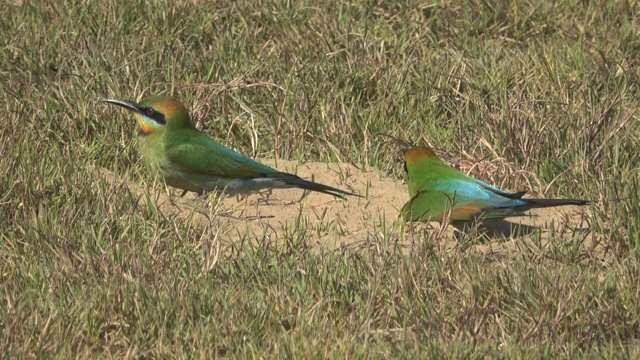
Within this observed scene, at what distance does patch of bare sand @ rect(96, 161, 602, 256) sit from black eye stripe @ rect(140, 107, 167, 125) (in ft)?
1.02

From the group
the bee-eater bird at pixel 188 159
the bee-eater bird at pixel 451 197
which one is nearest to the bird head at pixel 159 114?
the bee-eater bird at pixel 188 159

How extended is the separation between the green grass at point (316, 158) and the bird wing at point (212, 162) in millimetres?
346

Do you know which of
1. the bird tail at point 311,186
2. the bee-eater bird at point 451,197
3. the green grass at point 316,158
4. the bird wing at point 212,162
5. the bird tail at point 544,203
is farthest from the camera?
the bird wing at point 212,162

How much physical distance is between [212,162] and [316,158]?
0.59 meters

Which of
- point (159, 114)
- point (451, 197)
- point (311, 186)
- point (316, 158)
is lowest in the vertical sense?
point (451, 197)

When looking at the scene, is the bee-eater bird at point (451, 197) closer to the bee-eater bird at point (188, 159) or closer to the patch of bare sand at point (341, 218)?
the patch of bare sand at point (341, 218)

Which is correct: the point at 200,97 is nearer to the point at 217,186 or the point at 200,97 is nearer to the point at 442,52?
the point at 217,186

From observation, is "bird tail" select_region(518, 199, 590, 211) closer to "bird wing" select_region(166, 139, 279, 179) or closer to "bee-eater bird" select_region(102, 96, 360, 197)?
"bee-eater bird" select_region(102, 96, 360, 197)

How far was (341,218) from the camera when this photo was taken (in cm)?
516

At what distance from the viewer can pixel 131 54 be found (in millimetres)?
6238

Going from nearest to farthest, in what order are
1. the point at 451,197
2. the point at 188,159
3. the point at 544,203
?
the point at 544,203, the point at 451,197, the point at 188,159

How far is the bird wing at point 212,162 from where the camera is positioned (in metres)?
5.31

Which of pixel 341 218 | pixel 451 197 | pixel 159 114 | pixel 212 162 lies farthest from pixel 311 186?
pixel 159 114

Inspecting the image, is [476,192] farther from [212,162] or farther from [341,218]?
[212,162]
